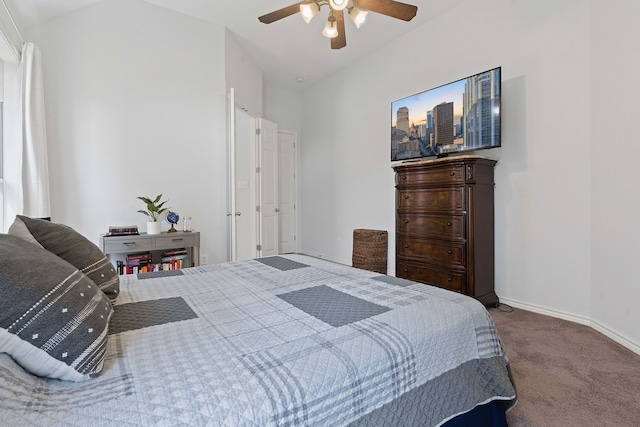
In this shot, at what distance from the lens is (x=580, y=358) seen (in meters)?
Answer: 2.06

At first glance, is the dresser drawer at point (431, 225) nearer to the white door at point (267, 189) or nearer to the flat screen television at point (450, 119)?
the flat screen television at point (450, 119)

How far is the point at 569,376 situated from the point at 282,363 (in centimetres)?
196

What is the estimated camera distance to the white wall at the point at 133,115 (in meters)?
3.20

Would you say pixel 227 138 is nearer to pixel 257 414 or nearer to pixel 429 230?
pixel 429 230

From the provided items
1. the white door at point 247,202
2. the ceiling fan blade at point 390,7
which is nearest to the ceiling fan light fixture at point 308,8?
the ceiling fan blade at point 390,7

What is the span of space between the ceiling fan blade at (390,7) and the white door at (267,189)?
2.80 m

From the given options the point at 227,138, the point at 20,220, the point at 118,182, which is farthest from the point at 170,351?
the point at 227,138

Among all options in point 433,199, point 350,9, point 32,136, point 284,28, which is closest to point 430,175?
point 433,199

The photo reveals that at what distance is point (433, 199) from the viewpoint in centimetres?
315

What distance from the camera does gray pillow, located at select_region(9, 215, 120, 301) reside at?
1.19m

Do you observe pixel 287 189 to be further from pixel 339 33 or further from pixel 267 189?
pixel 339 33

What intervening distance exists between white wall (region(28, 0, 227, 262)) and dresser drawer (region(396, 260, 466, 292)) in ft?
7.39

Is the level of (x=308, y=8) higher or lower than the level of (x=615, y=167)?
higher

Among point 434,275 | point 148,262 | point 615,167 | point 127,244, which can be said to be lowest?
point 434,275
